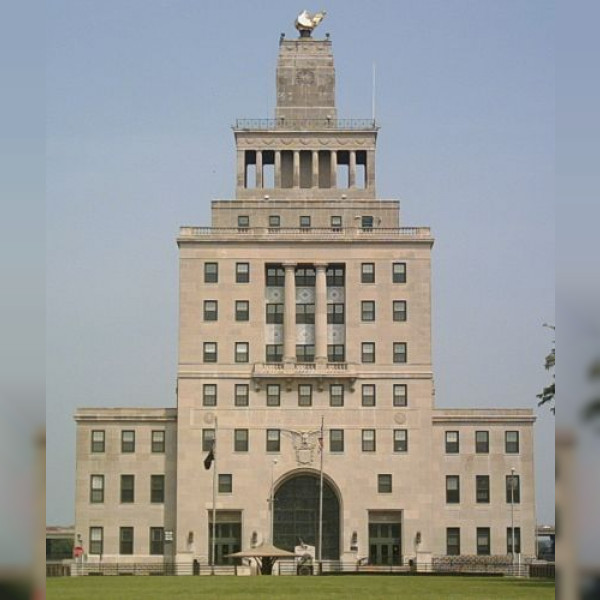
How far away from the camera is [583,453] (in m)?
5.63

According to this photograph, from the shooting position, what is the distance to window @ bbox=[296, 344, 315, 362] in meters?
96.8

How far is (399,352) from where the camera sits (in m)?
95.6

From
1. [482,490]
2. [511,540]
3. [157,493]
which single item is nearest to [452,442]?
[482,490]

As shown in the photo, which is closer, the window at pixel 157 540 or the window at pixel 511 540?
the window at pixel 157 540

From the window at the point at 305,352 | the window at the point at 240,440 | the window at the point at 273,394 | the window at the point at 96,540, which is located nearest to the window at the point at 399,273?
the window at the point at 305,352

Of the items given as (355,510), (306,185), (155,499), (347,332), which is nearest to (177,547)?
(155,499)

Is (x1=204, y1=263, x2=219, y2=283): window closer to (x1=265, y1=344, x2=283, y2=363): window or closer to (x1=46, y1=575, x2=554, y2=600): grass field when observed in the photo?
(x1=265, y1=344, x2=283, y2=363): window

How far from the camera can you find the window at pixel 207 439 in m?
93.9

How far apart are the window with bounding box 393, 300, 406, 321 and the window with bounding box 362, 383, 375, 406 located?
17.1ft

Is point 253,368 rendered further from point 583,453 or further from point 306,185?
point 583,453

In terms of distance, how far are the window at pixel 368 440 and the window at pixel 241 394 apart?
8542 mm

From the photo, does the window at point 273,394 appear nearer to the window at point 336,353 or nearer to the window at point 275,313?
the window at point 336,353

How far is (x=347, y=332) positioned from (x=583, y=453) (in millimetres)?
90410

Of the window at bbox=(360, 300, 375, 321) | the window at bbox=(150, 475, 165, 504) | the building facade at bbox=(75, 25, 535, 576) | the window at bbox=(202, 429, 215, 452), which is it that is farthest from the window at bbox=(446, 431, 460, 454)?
the window at bbox=(150, 475, 165, 504)
